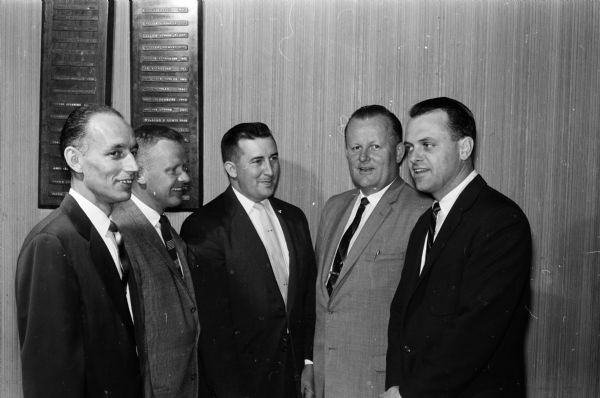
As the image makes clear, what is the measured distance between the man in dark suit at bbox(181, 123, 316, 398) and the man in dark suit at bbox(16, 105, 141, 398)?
1.98 ft

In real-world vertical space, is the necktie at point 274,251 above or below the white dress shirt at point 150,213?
→ below

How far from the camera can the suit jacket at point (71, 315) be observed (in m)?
1.79

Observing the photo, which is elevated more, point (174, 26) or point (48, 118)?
point (174, 26)

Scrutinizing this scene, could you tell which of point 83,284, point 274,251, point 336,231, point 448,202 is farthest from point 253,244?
point 83,284

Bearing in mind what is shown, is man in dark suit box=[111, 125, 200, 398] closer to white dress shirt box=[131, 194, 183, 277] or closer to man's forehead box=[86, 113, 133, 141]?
white dress shirt box=[131, 194, 183, 277]

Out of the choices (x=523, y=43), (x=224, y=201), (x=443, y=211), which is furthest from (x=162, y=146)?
(x=523, y=43)

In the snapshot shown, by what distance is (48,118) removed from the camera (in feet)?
10.4

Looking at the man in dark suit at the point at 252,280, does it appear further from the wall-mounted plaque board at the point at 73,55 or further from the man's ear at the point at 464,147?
the man's ear at the point at 464,147

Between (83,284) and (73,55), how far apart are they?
5.46 ft

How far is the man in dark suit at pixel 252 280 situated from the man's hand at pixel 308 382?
0.02 m

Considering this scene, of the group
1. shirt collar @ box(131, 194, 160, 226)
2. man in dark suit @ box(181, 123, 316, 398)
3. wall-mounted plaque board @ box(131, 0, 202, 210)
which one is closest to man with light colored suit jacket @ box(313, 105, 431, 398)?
man in dark suit @ box(181, 123, 316, 398)

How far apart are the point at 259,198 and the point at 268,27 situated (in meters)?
0.96

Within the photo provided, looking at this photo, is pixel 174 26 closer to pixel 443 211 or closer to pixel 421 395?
pixel 443 211

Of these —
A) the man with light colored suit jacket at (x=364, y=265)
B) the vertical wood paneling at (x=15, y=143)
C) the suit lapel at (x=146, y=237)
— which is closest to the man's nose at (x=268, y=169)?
the man with light colored suit jacket at (x=364, y=265)
